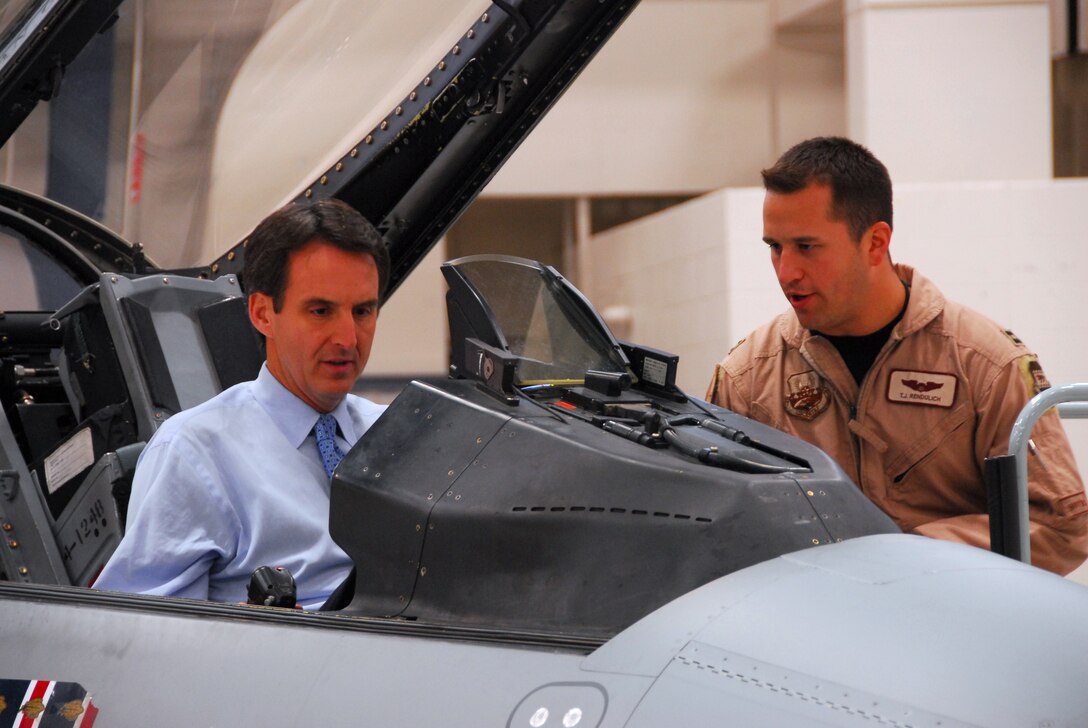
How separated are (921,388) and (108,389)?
164 cm

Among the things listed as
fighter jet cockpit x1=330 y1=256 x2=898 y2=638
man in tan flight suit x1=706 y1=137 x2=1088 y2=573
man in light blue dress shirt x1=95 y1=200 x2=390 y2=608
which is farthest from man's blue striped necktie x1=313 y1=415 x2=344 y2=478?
man in tan flight suit x1=706 y1=137 x2=1088 y2=573

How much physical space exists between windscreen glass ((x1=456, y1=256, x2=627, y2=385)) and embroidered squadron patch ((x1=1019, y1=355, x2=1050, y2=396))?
78cm

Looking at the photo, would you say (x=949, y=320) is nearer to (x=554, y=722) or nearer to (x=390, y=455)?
(x=390, y=455)

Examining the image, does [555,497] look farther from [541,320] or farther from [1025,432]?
[1025,432]

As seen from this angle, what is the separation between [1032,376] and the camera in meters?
2.26

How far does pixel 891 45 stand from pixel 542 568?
6.71 meters

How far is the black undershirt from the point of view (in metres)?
2.34

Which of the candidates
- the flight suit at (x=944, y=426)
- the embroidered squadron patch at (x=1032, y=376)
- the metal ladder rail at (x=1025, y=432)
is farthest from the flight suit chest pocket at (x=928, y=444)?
the metal ladder rail at (x=1025, y=432)

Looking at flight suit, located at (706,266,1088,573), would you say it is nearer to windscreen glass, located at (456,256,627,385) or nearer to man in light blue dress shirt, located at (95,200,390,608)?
windscreen glass, located at (456,256,627,385)

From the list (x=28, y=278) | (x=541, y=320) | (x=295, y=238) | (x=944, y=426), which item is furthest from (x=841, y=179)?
(x=28, y=278)

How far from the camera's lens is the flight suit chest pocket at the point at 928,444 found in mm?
2248

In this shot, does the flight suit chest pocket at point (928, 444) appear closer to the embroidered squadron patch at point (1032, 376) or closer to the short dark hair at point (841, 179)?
the embroidered squadron patch at point (1032, 376)

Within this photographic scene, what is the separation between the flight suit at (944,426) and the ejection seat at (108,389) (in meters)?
1.26

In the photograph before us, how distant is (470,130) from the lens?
3.00 metres
